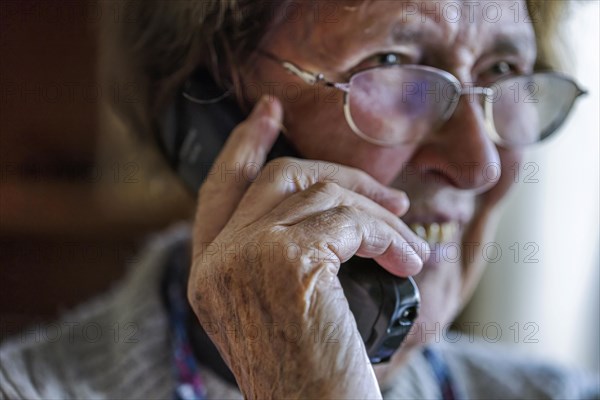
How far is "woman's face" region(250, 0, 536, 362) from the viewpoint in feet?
3.43

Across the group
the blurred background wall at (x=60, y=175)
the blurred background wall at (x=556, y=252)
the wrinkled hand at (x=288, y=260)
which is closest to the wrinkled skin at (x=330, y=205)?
the wrinkled hand at (x=288, y=260)

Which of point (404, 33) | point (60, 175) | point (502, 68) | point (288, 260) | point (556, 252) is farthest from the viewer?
point (556, 252)

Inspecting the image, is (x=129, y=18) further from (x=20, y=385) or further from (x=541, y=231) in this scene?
(x=541, y=231)

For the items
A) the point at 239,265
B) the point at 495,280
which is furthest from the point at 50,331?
the point at 495,280

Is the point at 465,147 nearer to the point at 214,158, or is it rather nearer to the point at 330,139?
the point at 330,139

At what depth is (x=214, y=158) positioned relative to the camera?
3.76ft

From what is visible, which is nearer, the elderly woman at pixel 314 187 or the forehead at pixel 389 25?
the elderly woman at pixel 314 187

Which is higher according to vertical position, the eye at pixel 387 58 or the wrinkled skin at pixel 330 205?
the eye at pixel 387 58

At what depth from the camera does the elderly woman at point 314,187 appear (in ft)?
2.79

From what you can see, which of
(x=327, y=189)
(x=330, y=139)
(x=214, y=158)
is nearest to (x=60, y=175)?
(x=214, y=158)

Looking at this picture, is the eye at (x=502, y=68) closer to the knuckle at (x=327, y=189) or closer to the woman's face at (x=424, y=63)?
the woman's face at (x=424, y=63)

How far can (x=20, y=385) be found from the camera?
1191 millimetres

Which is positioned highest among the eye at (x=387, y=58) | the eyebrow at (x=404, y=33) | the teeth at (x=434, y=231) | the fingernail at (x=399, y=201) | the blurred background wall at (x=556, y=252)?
the eyebrow at (x=404, y=33)

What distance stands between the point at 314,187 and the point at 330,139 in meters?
0.17
